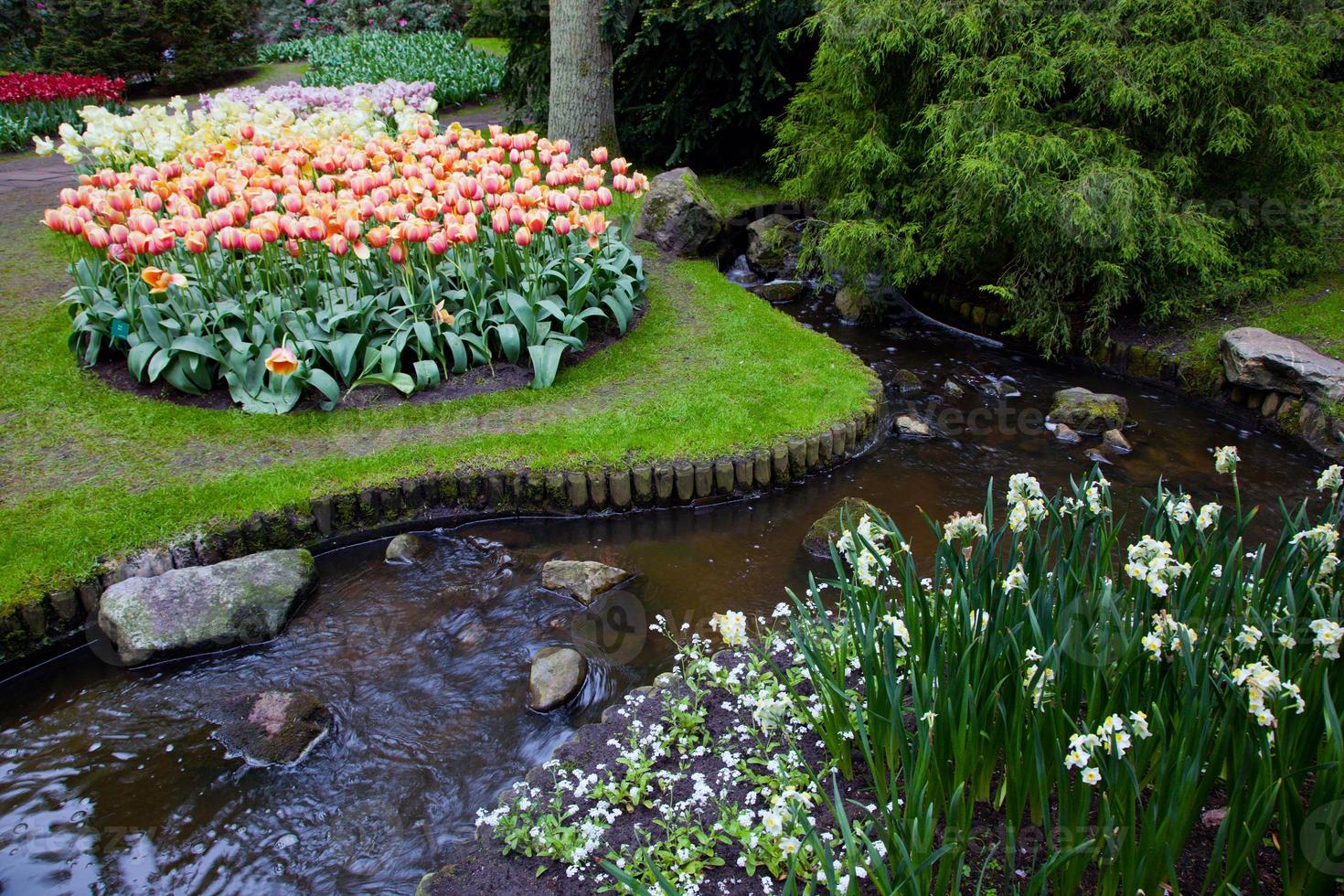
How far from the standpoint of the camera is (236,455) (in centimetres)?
519

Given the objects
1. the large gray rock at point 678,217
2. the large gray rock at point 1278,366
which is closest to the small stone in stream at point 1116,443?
the large gray rock at point 1278,366

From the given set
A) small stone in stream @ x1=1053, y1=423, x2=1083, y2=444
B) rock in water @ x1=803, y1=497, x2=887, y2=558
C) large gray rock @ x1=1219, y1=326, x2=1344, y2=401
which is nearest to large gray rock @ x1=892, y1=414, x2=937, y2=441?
small stone in stream @ x1=1053, y1=423, x2=1083, y2=444

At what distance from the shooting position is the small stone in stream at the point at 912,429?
6.25m

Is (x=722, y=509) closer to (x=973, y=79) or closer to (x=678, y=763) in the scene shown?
(x=678, y=763)

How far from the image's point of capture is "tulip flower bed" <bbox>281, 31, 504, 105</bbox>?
1550cm

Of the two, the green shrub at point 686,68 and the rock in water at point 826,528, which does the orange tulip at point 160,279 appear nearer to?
the rock in water at point 826,528

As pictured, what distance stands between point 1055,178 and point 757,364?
2748 mm

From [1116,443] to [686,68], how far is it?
24.1 feet

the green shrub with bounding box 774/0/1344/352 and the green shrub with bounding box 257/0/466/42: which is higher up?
the green shrub with bounding box 257/0/466/42

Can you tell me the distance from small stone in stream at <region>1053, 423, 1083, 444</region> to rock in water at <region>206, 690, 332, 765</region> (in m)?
4.96

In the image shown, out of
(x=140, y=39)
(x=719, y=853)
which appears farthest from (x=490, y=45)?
(x=719, y=853)

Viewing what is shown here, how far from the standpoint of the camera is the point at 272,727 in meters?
3.59

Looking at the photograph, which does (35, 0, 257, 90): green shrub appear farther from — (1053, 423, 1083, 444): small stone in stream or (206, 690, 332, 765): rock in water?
(1053, 423, 1083, 444): small stone in stream

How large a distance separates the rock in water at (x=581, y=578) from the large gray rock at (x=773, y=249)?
5700 mm
